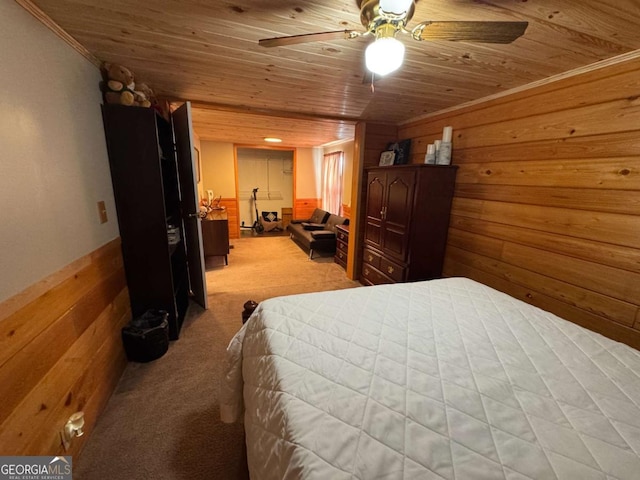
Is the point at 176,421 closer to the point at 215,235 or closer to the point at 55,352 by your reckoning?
the point at 55,352

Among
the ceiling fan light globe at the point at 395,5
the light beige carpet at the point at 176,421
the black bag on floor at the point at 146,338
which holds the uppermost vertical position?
the ceiling fan light globe at the point at 395,5

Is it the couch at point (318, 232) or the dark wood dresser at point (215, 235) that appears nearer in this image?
the dark wood dresser at point (215, 235)

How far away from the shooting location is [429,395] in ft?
2.73

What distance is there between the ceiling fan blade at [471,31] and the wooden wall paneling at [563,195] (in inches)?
44.0

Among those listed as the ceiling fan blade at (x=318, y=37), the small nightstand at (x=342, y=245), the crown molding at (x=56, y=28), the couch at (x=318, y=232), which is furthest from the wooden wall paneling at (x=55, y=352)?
the couch at (x=318, y=232)

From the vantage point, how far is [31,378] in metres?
1.01

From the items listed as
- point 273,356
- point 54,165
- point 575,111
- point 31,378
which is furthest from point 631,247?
point 54,165

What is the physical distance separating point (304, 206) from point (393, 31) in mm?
5899

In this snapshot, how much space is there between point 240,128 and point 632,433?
15.1 feet

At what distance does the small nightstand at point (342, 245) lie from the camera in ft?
13.6

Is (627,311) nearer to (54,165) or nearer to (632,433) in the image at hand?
(632,433)

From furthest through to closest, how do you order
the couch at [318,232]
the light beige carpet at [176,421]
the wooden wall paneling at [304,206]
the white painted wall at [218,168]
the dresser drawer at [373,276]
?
the wooden wall paneling at [304,206]
the white painted wall at [218,168]
the couch at [318,232]
the dresser drawer at [373,276]
the light beige carpet at [176,421]

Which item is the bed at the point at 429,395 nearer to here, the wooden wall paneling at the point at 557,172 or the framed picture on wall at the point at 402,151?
the wooden wall paneling at the point at 557,172

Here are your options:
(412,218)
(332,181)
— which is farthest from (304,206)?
(412,218)
